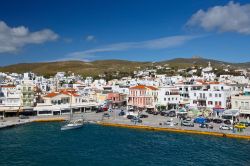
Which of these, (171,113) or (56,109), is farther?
(56,109)

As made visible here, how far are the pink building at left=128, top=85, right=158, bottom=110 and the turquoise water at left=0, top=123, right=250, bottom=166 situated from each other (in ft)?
79.0

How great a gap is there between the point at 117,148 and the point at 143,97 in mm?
39619

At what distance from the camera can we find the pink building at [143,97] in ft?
286

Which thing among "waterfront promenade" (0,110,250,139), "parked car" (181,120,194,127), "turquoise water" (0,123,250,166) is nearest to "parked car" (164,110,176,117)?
"waterfront promenade" (0,110,250,139)

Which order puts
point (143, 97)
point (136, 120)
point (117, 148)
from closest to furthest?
point (117, 148) < point (136, 120) < point (143, 97)

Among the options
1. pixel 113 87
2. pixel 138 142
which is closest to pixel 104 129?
pixel 138 142

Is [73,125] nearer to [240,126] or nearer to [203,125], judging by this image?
[203,125]

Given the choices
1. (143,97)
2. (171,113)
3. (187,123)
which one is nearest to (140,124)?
(187,123)

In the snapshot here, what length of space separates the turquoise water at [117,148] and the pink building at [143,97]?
79.0 ft

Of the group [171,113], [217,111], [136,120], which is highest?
[217,111]

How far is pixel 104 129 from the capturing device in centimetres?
6594

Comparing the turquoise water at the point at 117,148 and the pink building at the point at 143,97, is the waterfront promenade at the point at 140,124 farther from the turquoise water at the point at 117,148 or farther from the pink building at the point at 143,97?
the pink building at the point at 143,97

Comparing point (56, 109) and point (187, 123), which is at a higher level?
point (56, 109)

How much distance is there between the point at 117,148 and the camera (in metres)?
50.2
